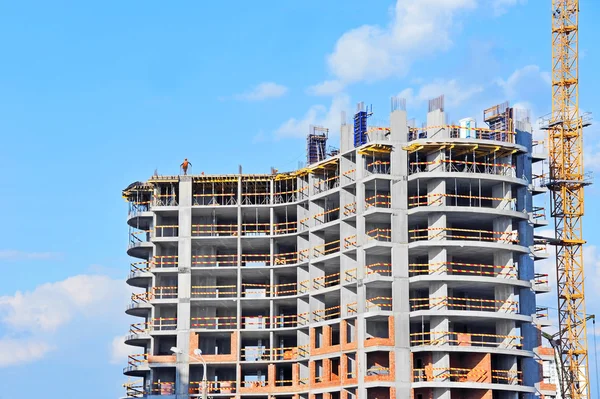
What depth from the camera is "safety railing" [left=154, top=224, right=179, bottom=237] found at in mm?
129750

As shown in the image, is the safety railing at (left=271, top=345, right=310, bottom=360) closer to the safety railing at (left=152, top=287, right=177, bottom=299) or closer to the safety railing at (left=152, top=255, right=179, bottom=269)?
the safety railing at (left=152, top=287, right=177, bottom=299)

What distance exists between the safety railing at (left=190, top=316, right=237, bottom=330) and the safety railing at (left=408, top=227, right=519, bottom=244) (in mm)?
24047

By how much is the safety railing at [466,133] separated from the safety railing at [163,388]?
3624cm

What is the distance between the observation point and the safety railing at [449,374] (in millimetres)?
108062

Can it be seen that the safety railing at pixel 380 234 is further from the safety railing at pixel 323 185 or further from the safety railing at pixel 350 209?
the safety railing at pixel 323 185

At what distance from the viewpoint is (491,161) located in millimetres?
117312

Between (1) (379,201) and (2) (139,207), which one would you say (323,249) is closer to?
(1) (379,201)

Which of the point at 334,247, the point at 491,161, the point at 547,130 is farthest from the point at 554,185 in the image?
the point at 334,247

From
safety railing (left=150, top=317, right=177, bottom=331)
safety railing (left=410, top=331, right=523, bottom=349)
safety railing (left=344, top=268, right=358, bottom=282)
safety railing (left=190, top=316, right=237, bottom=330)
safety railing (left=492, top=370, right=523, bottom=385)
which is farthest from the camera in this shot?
safety railing (left=150, top=317, right=177, bottom=331)

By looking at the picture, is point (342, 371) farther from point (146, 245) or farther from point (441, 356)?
point (146, 245)

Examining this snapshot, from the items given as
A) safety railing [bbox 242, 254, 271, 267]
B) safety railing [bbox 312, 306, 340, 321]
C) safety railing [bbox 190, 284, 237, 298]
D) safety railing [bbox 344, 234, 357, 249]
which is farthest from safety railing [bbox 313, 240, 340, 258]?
safety railing [bbox 190, 284, 237, 298]

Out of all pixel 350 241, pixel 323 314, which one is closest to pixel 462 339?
pixel 350 241

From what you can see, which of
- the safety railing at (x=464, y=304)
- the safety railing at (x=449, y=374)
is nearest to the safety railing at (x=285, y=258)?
the safety railing at (x=464, y=304)

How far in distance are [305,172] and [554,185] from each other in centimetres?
2727
